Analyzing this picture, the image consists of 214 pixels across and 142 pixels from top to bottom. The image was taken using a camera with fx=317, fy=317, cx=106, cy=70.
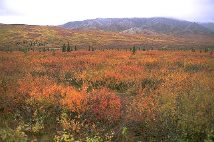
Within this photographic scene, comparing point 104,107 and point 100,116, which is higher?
point 104,107

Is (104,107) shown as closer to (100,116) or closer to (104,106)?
(104,106)

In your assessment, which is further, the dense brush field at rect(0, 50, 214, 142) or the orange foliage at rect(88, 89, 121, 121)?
the orange foliage at rect(88, 89, 121, 121)

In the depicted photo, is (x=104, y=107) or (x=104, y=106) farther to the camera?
(x=104, y=106)

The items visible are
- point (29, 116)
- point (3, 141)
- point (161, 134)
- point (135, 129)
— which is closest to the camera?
point (3, 141)

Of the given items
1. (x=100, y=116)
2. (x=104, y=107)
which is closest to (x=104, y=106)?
(x=104, y=107)

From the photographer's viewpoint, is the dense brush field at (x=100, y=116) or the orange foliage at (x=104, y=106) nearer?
the dense brush field at (x=100, y=116)

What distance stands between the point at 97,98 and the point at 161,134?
3.69m

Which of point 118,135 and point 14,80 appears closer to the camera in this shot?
point 118,135

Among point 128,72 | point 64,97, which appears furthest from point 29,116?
point 128,72

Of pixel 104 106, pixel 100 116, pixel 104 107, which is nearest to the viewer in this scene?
pixel 100 116

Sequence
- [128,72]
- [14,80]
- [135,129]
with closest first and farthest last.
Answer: [135,129] → [14,80] → [128,72]

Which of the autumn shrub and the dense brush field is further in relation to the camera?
the autumn shrub

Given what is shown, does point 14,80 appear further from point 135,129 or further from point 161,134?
point 161,134

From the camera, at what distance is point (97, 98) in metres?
13.1
